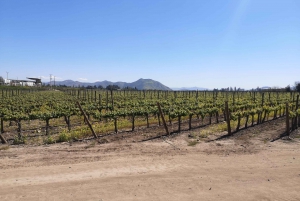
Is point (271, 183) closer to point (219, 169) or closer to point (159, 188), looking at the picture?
point (219, 169)

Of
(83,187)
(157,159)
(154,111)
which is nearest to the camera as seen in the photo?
(83,187)

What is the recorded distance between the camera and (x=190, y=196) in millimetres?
6844

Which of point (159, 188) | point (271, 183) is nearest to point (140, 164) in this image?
point (159, 188)

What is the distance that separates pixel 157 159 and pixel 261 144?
5764 millimetres

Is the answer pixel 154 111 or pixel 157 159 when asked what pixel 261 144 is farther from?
pixel 154 111

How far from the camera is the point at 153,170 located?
876cm

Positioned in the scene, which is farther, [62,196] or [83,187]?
[83,187]

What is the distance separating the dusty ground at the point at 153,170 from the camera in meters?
7.00

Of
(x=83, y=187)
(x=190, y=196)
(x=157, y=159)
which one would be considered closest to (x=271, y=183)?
(x=190, y=196)

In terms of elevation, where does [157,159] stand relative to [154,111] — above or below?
below

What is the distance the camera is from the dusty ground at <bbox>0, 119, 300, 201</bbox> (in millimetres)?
7000

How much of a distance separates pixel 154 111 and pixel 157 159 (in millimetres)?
8362

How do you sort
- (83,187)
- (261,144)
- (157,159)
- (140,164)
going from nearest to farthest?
(83,187), (140,164), (157,159), (261,144)

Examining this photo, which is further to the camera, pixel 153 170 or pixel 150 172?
pixel 153 170
